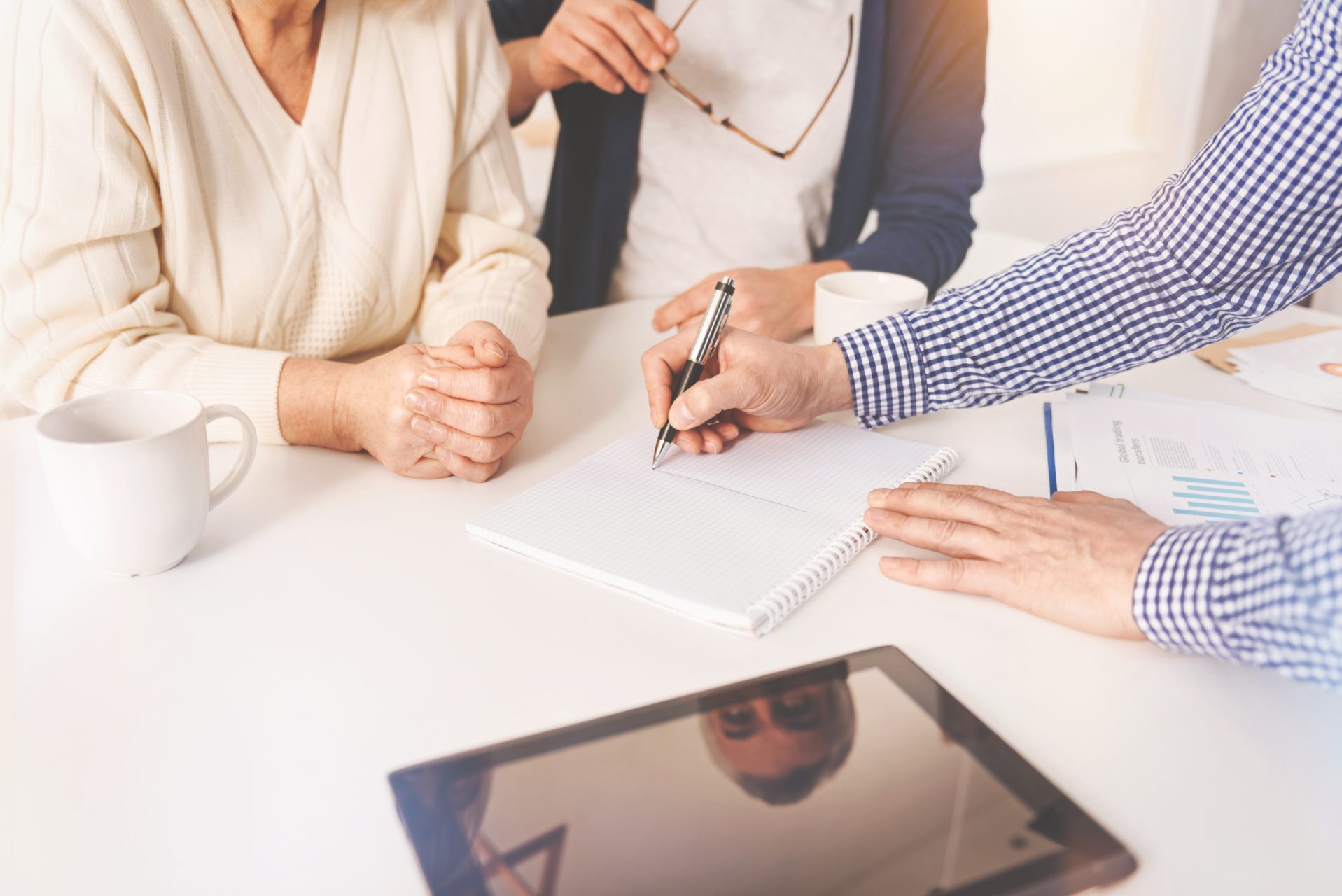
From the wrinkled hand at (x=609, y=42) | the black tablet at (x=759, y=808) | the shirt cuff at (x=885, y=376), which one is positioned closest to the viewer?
the black tablet at (x=759, y=808)

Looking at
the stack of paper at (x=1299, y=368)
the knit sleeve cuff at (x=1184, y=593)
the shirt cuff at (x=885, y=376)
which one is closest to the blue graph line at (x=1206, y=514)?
the knit sleeve cuff at (x=1184, y=593)

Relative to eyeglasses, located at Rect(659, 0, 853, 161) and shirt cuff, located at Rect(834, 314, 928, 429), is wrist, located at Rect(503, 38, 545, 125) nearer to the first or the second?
eyeglasses, located at Rect(659, 0, 853, 161)

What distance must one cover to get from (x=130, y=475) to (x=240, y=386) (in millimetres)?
243

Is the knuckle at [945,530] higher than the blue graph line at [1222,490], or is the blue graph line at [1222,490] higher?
the knuckle at [945,530]

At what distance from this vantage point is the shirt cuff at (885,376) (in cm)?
97

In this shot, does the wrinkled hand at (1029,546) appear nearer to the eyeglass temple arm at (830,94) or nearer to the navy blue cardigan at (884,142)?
the navy blue cardigan at (884,142)

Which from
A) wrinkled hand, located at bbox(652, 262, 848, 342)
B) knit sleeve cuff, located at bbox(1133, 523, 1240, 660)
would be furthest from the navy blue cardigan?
knit sleeve cuff, located at bbox(1133, 523, 1240, 660)

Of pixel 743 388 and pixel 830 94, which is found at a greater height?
pixel 830 94

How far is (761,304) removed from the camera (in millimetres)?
1214

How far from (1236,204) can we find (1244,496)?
0.29 m

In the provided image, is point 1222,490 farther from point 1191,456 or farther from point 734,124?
point 734,124

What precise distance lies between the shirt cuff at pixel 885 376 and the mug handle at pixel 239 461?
21.9 inches

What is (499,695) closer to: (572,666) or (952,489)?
(572,666)

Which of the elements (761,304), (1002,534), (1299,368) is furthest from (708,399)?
(1299,368)
